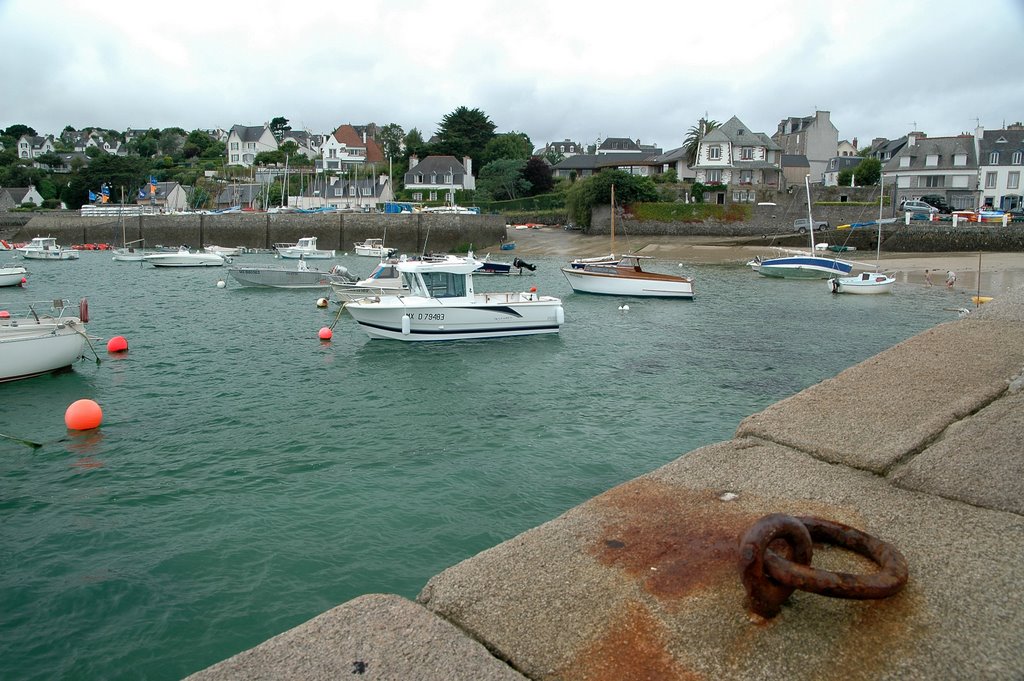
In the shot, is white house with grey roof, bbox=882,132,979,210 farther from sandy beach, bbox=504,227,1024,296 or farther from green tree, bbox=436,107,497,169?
green tree, bbox=436,107,497,169

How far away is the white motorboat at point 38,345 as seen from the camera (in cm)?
1777

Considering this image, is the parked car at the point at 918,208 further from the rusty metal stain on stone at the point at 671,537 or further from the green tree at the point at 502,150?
the rusty metal stain on stone at the point at 671,537

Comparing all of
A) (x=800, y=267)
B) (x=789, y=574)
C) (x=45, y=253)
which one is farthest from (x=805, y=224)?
(x=789, y=574)

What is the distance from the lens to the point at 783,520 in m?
3.84

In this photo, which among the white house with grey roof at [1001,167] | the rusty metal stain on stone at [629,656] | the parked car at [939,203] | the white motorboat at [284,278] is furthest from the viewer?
the white house with grey roof at [1001,167]

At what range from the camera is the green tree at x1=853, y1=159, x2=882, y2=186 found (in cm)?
7631

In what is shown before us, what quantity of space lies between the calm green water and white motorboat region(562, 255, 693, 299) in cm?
700

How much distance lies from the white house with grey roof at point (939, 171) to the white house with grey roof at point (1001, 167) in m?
0.77

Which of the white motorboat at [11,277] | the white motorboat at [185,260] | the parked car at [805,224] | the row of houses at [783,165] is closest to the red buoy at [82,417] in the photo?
the white motorboat at [11,277]

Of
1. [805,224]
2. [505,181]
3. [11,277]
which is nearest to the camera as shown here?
[11,277]

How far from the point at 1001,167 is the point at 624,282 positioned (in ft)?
170

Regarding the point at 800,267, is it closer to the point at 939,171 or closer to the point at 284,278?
the point at 284,278

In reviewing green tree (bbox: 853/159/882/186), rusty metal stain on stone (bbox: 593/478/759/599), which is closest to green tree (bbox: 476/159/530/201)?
green tree (bbox: 853/159/882/186)

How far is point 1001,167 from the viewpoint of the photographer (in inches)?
2680
